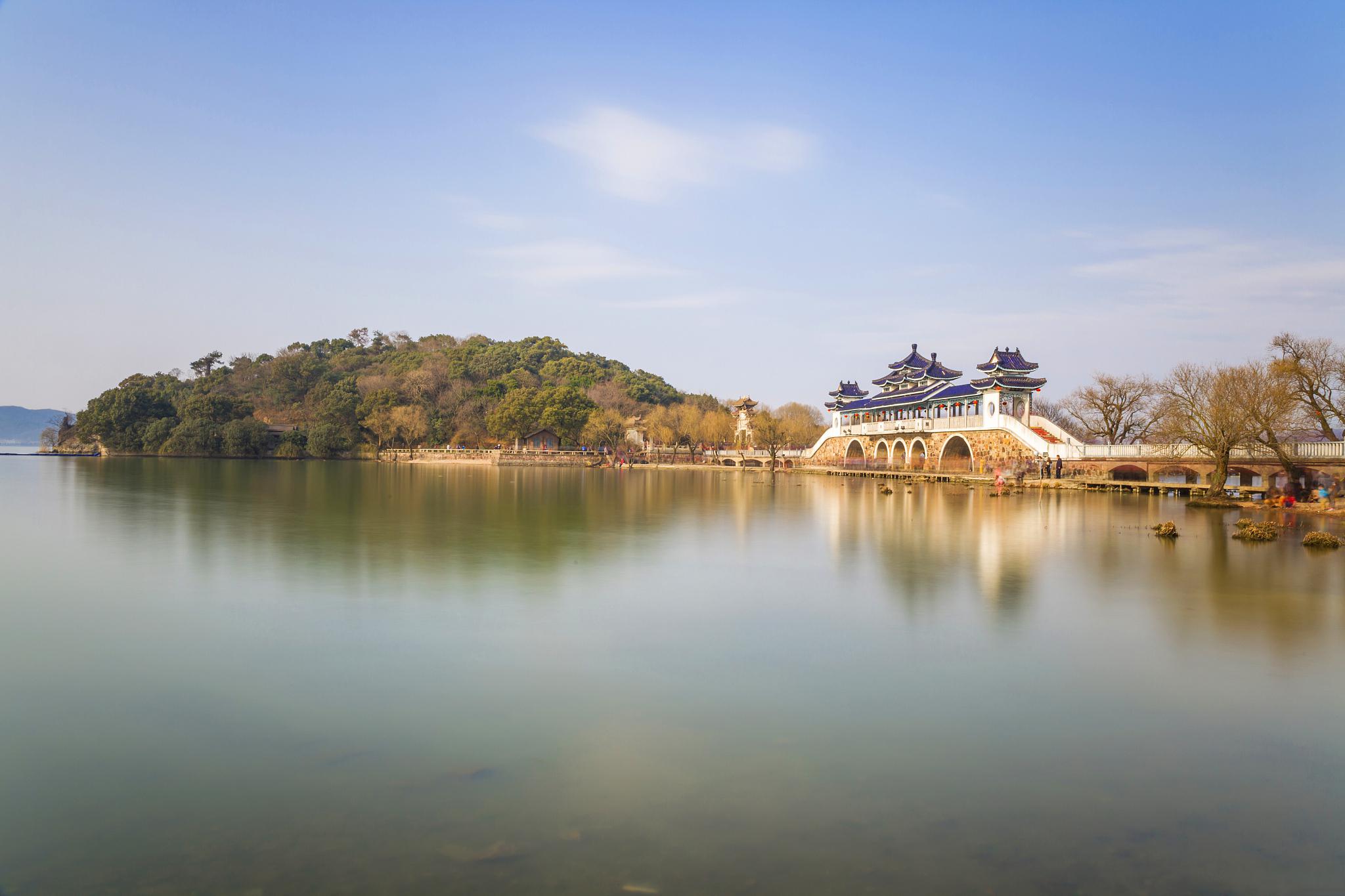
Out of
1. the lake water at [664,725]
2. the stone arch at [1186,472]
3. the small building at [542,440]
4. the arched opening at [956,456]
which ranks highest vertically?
the small building at [542,440]

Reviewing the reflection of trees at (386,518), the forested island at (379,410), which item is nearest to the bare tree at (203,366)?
the forested island at (379,410)

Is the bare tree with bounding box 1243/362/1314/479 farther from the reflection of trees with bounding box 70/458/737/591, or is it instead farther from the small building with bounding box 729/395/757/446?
the small building with bounding box 729/395/757/446

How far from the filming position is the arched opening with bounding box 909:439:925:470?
49.2 meters

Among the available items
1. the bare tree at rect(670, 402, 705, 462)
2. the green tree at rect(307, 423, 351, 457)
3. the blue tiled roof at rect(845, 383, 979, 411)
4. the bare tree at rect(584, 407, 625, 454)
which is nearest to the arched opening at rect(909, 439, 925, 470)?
the blue tiled roof at rect(845, 383, 979, 411)

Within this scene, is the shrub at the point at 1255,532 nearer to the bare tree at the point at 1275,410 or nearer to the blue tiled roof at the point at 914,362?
the bare tree at the point at 1275,410

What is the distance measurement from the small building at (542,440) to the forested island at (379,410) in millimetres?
722

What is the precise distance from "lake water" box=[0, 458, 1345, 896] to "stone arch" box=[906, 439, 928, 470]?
3498 centimetres

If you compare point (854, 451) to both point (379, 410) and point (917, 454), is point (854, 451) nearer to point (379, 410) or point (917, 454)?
point (917, 454)

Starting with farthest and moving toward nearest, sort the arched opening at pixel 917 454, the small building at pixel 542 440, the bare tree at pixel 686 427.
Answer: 1. the bare tree at pixel 686 427
2. the small building at pixel 542 440
3. the arched opening at pixel 917 454

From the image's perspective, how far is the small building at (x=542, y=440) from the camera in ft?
223

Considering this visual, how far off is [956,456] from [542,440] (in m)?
34.5

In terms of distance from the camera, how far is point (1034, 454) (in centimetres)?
3803

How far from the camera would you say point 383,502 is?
25.7 m

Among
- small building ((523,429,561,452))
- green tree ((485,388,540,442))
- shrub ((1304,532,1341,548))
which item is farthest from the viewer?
small building ((523,429,561,452))
